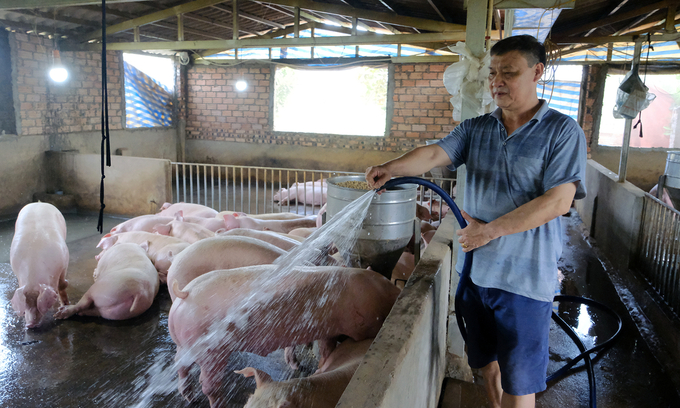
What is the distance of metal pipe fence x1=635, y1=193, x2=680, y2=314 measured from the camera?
371 cm

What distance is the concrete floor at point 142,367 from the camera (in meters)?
2.89

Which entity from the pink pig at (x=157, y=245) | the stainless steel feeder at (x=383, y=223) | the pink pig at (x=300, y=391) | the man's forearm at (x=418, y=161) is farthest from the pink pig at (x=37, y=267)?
the man's forearm at (x=418, y=161)

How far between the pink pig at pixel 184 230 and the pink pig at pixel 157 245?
0.17 metres

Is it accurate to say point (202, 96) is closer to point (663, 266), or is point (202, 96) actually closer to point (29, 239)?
point (29, 239)

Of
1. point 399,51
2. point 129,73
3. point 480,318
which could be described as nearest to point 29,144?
point 129,73

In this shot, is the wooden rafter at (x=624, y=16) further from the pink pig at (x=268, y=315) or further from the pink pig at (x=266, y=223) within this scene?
the pink pig at (x=268, y=315)

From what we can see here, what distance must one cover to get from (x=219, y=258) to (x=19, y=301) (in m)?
1.86

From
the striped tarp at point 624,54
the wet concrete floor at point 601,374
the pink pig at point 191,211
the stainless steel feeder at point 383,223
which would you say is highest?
the striped tarp at point 624,54

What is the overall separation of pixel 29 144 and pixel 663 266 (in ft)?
30.9

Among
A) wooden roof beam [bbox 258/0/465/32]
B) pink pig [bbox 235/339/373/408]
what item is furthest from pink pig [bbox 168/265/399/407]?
wooden roof beam [bbox 258/0/465/32]

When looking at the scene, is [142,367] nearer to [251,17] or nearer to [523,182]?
[523,182]

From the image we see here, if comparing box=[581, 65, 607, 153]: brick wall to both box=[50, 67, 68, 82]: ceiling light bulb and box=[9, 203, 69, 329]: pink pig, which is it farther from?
box=[50, 67, 68, 82]: ceiling light bulb

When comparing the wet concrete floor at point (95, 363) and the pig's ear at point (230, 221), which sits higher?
the pig's ear at point (230, 221)

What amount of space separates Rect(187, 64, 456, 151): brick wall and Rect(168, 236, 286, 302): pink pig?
26.4 feet
